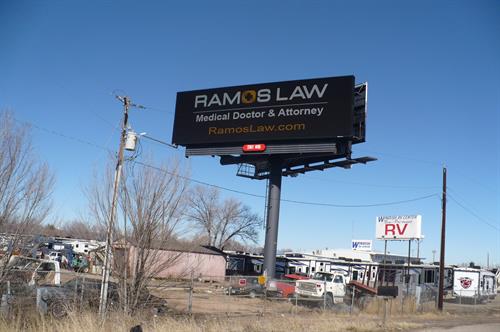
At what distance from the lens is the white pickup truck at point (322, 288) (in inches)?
1224

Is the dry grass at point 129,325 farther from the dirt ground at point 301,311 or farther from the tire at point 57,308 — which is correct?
the dirt ground at point 301,311

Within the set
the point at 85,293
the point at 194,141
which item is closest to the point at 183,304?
the point at 85,293

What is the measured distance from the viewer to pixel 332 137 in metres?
36.1

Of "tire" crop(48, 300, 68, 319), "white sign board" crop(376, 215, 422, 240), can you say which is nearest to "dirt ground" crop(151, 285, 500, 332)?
"tire" crop(48, 300, 68, 319)

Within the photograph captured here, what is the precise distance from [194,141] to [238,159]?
3.71m

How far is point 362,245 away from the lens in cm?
8725

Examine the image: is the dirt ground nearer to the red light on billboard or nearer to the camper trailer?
the red light on billboard

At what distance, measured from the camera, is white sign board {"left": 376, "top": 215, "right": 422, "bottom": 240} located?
51562 millimetres

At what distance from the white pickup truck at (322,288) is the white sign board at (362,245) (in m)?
54.4

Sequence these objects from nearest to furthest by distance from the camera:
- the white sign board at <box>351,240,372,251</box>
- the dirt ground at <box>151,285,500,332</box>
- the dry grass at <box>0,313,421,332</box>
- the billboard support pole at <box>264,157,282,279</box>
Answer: the dry grass at <box>0,313,421,332</box> < the dirt ground at <box>151,285,500,332</box> < the billboard support pole at <box>264,157,282,279</box> < the white sign board at <box>351,240,372,251</box>

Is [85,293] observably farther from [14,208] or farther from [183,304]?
[183,304]

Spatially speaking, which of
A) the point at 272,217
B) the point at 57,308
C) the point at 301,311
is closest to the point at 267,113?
the point at 272,217

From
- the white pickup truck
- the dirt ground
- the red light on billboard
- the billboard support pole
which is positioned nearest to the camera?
the dirt ground

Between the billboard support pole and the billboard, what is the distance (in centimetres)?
291
